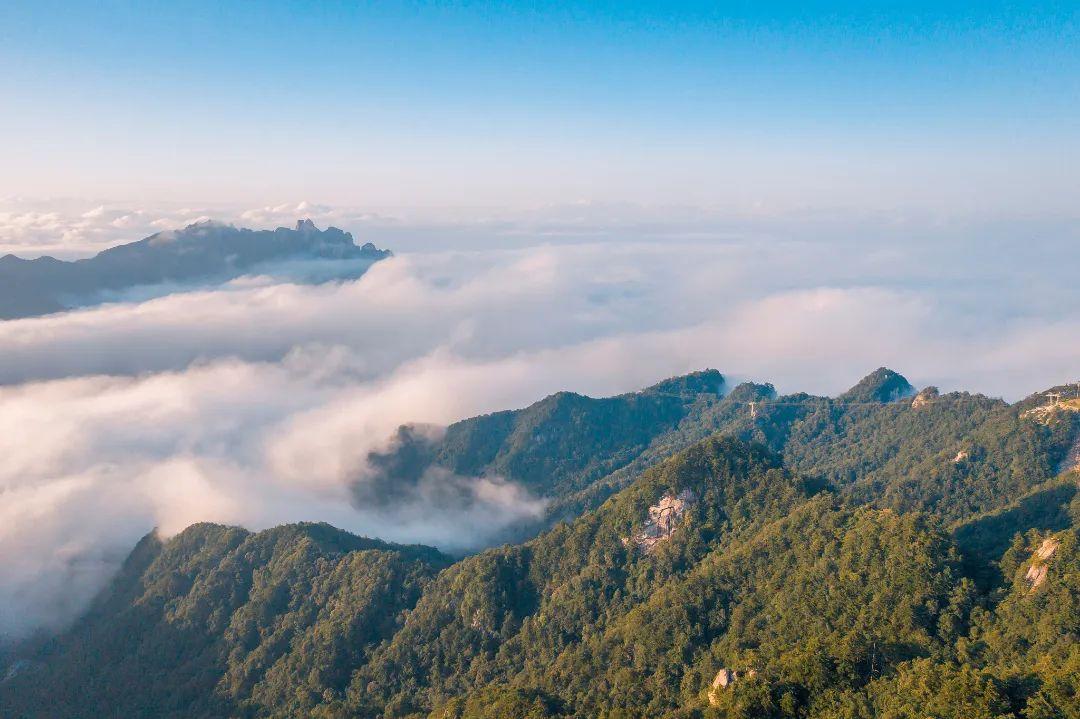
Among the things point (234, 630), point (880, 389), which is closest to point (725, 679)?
point (234, 630)

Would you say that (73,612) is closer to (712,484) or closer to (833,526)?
(712,484)

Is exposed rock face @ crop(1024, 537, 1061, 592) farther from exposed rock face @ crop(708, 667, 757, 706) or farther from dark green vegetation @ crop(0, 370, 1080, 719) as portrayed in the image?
exposed rock face @ crop(708, 667, 757, 706)

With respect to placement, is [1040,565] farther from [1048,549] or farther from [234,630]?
[234,630]

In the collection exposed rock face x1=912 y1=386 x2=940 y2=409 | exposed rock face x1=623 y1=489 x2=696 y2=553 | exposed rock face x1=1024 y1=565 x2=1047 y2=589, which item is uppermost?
exposed rock face x1=1024 y1=565 x2=1047 y2=589

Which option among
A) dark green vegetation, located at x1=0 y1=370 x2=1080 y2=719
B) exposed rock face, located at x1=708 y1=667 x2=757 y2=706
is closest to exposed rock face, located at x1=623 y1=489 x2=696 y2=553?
dark green vegetation, located at x1=0 y1=370 x2=1080 y2=719

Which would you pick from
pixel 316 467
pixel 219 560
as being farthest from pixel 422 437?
pixel 219 560

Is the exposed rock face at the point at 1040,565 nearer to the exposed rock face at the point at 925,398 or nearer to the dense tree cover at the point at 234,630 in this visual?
the dense tree cover at the point at 234,630
